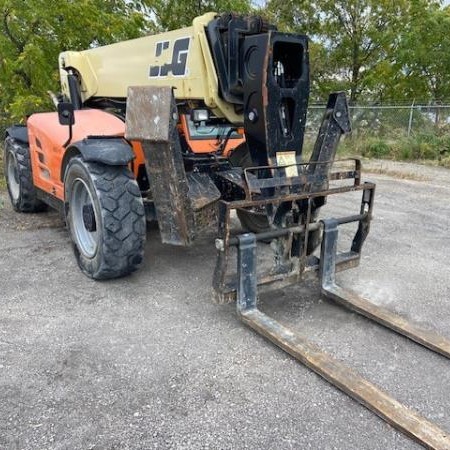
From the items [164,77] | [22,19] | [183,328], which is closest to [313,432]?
[183,328]

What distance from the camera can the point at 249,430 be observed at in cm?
243

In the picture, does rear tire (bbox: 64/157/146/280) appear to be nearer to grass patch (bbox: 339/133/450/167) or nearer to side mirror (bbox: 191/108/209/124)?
side mirror (bbox: 191/108/209/124)

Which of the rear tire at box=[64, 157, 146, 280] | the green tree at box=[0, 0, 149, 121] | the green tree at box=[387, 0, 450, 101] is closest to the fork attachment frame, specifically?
the rear tire at box=[64, 157, 146, 280]

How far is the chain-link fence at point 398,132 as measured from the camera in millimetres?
13102

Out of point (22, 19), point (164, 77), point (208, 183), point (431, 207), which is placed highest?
point (22, 19)

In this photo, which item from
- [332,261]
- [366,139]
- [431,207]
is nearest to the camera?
[332,261]

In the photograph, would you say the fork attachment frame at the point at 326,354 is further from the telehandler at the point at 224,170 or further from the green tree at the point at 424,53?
the green tree at the point at 424,53

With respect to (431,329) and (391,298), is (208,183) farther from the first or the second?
(431,329)

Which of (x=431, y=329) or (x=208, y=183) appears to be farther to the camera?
(x=208, y=183)

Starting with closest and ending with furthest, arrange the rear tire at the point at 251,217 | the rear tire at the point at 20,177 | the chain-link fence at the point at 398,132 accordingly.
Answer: the rear tire at the point at 251,217, the rear tire at the point at 20,177, the chain-link fence at the point at 398,132

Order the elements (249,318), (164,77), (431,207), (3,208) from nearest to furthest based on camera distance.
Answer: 1. (249,318)
2. (164,77)
3. (3,208)
4. (431,207)

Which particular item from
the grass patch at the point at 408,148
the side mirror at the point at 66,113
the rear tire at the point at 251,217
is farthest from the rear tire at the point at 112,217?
the grass patch at the point at 408,148

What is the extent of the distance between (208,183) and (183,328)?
1.32 meters

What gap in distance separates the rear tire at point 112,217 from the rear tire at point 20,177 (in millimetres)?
2311
